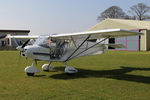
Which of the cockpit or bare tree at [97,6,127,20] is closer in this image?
the cockpit

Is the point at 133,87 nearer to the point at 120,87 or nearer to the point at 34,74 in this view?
the point at 120,87

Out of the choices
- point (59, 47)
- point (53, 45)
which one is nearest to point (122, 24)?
point (59, 47)

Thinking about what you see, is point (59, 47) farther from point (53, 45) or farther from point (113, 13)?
point (113, 13)

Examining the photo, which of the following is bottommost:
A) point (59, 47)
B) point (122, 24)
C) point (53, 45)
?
point (59, 47)

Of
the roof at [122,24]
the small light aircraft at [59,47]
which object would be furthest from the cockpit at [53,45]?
the roof at [122,24]

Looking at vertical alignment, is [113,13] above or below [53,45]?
above

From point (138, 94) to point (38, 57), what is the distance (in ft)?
16.1

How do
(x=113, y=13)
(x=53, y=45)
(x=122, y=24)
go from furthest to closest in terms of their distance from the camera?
(x=113, y=13) → (x=122, y=24) → (x=53, y=45)

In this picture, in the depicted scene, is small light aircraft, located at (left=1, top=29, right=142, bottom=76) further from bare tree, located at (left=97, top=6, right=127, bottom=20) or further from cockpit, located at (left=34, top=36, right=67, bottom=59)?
bare tree, located at (left=97, top=6, right=127, bottom=20)

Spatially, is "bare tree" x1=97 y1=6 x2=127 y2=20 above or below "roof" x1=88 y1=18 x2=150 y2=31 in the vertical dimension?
above

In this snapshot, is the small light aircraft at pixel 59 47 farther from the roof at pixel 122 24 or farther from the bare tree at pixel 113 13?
the bare tree at pixel 113 13

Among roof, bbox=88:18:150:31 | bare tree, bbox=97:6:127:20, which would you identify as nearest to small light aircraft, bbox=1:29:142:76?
roof, bbox=88:18:150:31

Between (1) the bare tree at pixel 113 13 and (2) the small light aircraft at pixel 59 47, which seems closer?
(2) the small light aircraft at pixel 59 47

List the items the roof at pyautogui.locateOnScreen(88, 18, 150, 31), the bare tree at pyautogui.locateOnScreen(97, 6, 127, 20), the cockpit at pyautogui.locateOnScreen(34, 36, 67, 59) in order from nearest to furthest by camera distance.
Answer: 1. the cockpit at pyautogui.locateOnScreen(34, 36, 67, 59)
2. the roof at pyautogui.locateOnScreen(88, 18, 150, 31)
3. the bare tree at pyautogui.locateOnScreen(97, 6, 127, 20)
